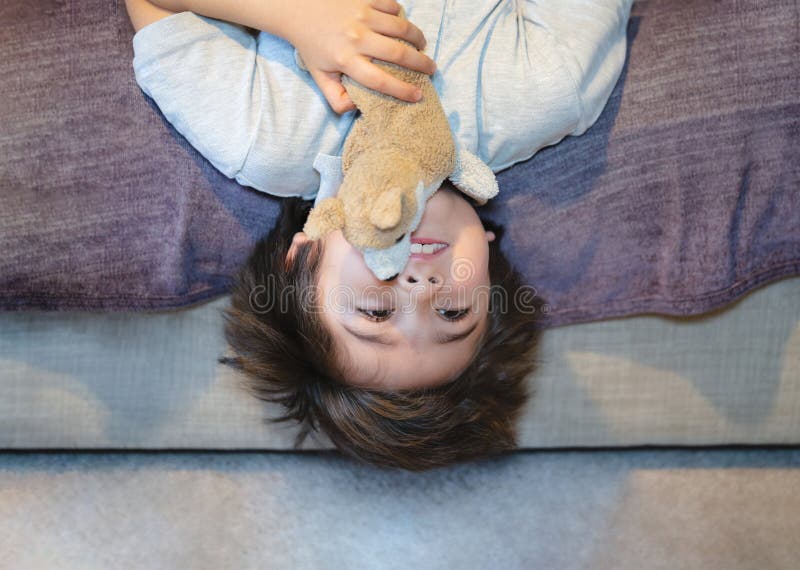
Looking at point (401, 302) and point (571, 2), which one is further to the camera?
point (571, 2)

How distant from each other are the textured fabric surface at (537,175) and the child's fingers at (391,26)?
0.24m

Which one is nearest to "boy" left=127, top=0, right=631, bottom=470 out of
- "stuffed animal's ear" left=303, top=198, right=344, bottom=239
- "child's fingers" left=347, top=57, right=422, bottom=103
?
"child's fingers" left=347, top=57, right=422, bottom=103

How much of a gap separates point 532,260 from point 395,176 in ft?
1.21

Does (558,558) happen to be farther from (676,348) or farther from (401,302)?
(401,302)

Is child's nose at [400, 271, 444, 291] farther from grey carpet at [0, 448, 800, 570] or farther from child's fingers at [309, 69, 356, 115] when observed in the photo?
grey carpet at [0, 448, 800, 570]

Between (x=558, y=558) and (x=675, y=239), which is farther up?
(x=675, y=239)

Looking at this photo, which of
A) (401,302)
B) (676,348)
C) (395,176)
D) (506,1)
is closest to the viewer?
(395,176)

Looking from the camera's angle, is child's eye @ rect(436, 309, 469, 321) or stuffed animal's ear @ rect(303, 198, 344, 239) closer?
stuffed animal's ear @ rect(303, 198, 344, 239)

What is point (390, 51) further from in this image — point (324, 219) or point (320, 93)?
point (324, 219)

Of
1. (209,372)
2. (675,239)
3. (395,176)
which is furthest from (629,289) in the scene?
(209,372)

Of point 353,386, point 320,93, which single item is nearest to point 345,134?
point 320,93

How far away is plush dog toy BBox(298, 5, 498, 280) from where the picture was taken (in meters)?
0.67

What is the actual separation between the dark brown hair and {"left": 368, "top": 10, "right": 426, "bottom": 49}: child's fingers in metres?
0.24

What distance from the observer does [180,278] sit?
95cm
